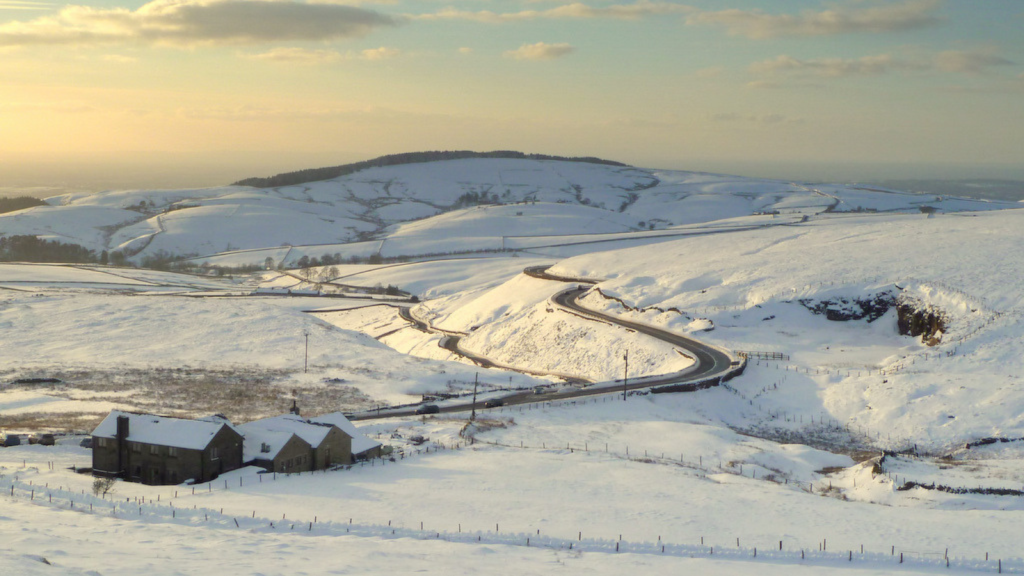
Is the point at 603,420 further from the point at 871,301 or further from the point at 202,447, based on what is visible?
the point at 871,301

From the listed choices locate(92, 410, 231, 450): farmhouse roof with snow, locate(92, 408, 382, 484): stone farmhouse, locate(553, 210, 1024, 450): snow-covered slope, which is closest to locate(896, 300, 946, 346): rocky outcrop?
locate(553, 210, 1024, 450): snow-covered slope

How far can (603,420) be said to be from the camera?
5734 centimetres

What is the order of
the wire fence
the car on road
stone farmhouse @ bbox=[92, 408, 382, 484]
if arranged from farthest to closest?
the car on road → stone farmhouse @ bbox=[92, 408, 382, 484] → the wire fence

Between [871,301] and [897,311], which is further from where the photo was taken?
[871,301]

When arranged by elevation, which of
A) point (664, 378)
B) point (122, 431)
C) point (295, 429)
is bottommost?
point (664, 378)

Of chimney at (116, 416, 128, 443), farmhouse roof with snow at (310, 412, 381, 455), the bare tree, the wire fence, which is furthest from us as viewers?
farmhouse roof with snow at (310, 412, 381, 455)

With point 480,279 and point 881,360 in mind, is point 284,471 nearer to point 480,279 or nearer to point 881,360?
point 881,360

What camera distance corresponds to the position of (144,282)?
490ft

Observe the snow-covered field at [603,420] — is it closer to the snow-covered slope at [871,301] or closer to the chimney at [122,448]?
the snow-covered slope at [871,301]

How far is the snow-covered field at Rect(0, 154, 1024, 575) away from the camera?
32031 millimetres

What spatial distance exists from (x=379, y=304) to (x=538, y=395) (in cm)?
7357

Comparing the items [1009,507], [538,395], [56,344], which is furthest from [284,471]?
[56,344]

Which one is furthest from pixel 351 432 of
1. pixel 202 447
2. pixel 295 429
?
pixel 202 447

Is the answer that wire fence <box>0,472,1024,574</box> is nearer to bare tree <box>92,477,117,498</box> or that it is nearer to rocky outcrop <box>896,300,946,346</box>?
bare tree <box>92,477,117,498</box>
